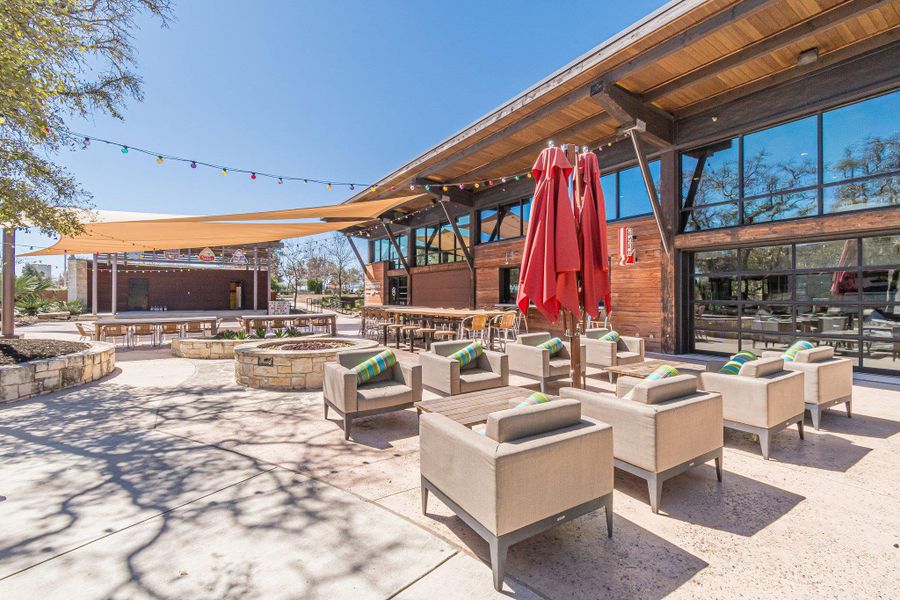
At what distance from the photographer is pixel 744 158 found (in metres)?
7.24

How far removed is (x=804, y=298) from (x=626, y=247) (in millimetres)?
3011

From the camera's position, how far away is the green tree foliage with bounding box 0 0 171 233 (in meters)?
3.83

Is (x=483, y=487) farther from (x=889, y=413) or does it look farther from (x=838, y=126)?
(x=838, y=126)

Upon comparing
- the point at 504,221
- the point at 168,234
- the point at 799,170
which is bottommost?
the point at 168,234

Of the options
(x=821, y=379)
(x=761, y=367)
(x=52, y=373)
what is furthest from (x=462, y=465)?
(x=52, y=373)

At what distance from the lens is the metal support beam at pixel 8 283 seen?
6.98 m

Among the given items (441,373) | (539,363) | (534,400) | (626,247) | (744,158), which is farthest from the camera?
(626,247)

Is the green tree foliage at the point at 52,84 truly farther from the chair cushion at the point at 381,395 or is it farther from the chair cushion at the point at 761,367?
the chair cushion at the point at 761,367

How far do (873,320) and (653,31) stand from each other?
5.48 metres

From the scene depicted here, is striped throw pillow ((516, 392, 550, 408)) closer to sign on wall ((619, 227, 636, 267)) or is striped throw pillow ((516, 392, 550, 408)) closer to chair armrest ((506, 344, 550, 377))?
chair armrest ((506, 344, 550, 377))

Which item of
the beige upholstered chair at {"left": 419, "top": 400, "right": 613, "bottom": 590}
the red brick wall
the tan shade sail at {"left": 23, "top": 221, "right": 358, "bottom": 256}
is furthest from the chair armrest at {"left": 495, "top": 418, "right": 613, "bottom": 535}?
the red brick wall

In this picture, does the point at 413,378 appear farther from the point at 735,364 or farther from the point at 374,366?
the point at 735,364

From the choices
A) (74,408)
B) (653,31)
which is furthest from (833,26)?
(74,408)

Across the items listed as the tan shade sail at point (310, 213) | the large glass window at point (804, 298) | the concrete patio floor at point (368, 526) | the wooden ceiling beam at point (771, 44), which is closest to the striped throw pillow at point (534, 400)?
the concrete patio floor at point (368, 526)
